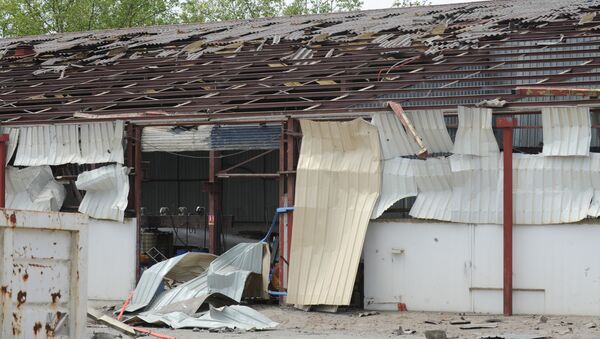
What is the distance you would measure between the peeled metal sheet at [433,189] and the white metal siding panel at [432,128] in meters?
0.28

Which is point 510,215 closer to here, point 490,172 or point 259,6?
point 490,172

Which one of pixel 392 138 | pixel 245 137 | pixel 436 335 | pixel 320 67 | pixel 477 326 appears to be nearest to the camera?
pixel 436 335

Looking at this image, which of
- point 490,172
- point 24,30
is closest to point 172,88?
point 490,172

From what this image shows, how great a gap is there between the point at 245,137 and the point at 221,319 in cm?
436

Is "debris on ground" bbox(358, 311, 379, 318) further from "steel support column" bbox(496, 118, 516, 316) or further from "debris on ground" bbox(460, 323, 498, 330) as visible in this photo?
"steel support column" bbox(496, 118, 516, 316)

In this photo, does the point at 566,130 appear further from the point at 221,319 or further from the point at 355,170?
the point at 221,319

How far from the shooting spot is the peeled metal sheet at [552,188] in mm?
19094

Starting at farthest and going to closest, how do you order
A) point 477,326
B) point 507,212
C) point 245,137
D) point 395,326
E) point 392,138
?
point 245,137, point 392,138, point 507,212, point 395,326, point 477,326

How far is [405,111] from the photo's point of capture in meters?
20.2

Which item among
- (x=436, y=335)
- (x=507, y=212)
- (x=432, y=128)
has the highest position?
(x=432, y=128)

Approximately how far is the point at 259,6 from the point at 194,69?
35.1 meters

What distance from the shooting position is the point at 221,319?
60.5 ft

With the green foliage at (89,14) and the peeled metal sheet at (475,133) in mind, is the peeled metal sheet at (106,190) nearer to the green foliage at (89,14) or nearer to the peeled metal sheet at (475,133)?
the peeled metal sheet at (475,133)

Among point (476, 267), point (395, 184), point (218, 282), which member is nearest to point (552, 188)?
point (476, 267)
